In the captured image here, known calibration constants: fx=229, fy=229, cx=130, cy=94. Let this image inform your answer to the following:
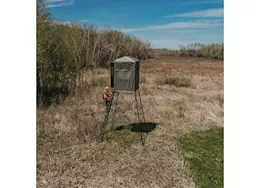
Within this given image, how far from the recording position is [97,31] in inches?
696

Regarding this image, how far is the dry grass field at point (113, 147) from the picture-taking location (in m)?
3.70

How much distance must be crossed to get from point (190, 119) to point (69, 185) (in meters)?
4.21

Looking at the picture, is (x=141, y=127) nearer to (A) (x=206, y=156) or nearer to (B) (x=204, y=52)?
(A) (x=206, y=156)

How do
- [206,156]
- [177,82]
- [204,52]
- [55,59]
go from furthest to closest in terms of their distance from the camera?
[204,52] → [177,82] → [55,59] → [206,156]

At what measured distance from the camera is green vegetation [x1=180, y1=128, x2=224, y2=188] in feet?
12.3

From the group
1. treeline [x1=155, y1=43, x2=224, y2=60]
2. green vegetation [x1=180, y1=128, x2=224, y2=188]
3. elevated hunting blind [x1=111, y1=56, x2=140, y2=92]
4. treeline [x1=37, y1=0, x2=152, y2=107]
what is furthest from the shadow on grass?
treeline [x1=155, y1=43, x2=224, y2=60]

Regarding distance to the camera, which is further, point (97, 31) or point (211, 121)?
point (97, 31)

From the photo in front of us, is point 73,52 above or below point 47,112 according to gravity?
above

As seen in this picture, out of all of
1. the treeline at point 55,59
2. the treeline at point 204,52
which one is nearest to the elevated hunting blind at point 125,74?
the treeline at point 55,59

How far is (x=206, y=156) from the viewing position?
458cm

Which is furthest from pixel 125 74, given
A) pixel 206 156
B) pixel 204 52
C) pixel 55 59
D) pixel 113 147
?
pixel 204 52

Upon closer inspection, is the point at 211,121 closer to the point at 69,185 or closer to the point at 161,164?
the point at 161,164

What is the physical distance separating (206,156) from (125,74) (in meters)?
2.30

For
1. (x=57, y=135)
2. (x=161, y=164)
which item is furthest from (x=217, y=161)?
(x=57, y=135)
